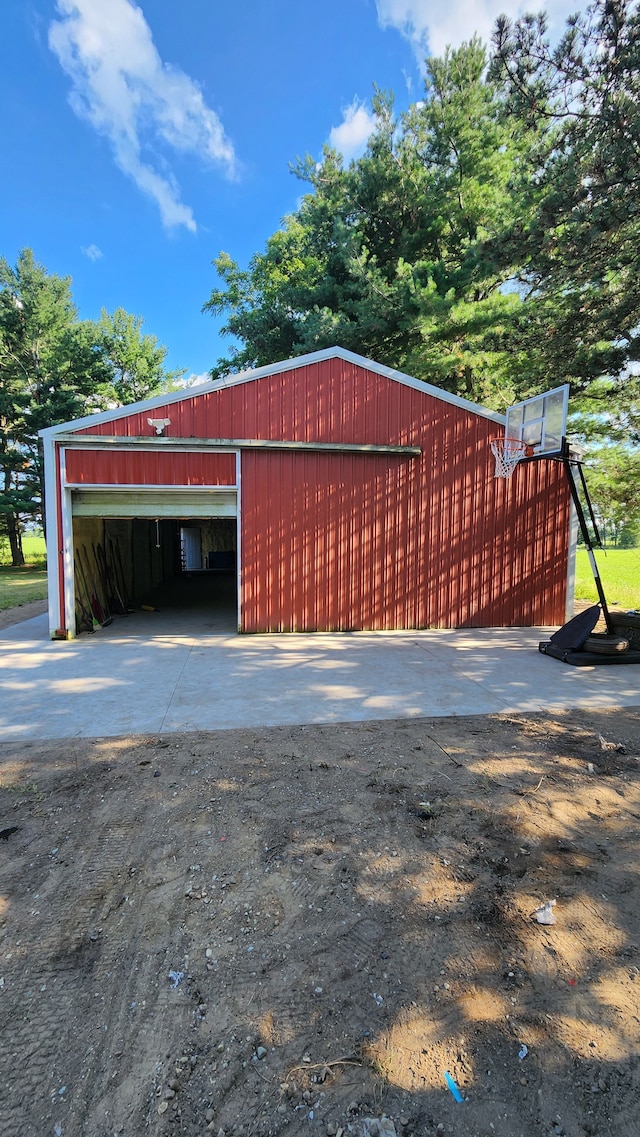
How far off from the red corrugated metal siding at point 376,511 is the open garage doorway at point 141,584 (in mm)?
1140

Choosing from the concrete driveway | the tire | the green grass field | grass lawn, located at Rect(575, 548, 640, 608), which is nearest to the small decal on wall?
the concrete driveway

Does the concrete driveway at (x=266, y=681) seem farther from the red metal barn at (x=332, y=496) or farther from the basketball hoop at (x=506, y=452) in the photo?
the basketball hoop at (x=506, y=452)

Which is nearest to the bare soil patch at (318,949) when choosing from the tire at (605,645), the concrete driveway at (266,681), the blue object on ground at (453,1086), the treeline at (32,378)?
the blue object on ground at (453,1086)

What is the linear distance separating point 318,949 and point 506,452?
25.9 ft

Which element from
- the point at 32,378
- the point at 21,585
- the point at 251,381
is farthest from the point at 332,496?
the point at 32,378

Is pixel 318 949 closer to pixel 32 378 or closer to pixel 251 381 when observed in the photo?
pixel 251 381

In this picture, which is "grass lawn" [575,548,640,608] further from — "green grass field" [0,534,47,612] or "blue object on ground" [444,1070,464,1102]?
"green grass field" [0,534,47,612]

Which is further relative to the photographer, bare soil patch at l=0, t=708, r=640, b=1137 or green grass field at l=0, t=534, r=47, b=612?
green grass field at l=0, t=534, r=47, b=612

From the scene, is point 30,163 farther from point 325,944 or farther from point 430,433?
point 325,944

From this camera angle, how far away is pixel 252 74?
9289 mm

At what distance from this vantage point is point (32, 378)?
21094 millimetres

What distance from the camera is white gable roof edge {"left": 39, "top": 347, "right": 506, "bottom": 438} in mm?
7230

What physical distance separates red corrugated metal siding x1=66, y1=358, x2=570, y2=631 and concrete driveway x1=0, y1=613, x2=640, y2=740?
80 centimetres

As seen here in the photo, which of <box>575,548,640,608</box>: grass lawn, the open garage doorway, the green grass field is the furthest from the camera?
the green grass field
